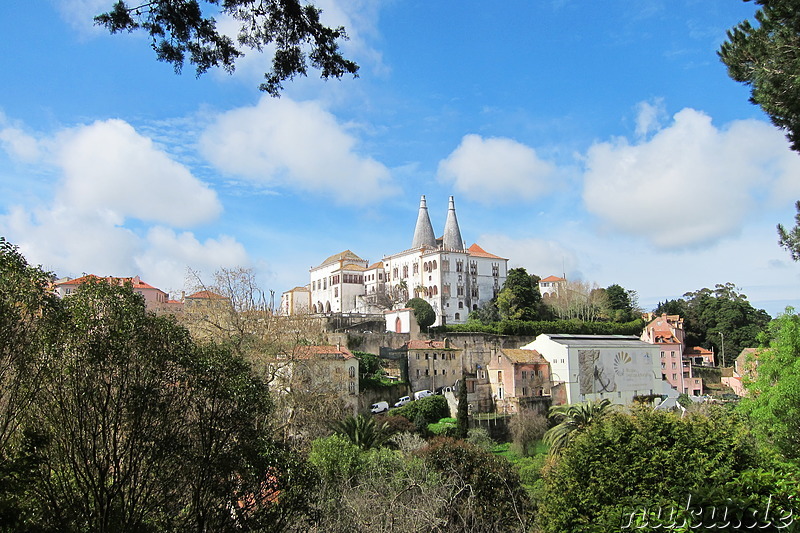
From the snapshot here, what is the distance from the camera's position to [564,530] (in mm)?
10992

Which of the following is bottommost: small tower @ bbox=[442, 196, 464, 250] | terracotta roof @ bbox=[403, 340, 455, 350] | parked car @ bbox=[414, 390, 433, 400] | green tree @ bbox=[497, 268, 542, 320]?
parked car @ bbox=[414, 390, 433, 400]

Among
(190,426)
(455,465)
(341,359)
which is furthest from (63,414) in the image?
(341,359)

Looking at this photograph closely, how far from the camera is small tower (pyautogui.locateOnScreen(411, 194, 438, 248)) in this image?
251ft

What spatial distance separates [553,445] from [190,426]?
2166 cm

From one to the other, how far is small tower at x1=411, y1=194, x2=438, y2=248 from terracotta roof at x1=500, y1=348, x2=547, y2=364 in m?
33.2

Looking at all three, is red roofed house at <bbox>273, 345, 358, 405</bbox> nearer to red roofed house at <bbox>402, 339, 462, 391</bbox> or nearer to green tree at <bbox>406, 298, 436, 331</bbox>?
red roofed house at <bbox>402, 339, 462, 391</bbox>

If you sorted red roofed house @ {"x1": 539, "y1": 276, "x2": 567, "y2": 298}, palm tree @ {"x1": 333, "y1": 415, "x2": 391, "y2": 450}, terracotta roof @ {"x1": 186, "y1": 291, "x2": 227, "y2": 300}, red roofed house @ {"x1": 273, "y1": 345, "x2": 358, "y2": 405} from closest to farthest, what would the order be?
red roofed house @ {"x1": 273, "y1": 345, "x2": 358, "y2": 405}
terracotta roof @ {"x1": 186, "y1": 291, "x2": 227, "y2": 300}
palm tree @ {"x1": 333, "y1": 415, "x2": 391, "y2": 450}
red roofed house @ {"x1": 539, "y1": 276, "x2": 567, "y2": 298}

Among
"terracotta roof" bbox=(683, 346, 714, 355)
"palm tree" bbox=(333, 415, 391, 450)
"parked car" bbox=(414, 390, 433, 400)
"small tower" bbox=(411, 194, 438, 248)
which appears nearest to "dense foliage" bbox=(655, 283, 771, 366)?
"terracotta roof" bbox=(683, 346, 714, 355)

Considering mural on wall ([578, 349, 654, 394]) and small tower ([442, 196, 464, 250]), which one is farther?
small tower ([442, 196, 464, 250])

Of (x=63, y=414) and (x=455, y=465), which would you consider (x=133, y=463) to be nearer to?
(x=63, y=414)

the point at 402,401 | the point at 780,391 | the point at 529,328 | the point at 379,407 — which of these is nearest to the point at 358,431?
the point at 780,391

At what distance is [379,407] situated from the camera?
38.2 meters

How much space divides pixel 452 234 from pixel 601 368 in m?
35.6

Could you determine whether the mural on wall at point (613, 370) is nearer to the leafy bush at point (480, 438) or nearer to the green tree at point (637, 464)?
the leafy bush at point (480, 438)
